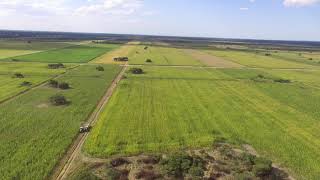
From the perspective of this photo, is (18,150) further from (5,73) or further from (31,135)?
(5,73)

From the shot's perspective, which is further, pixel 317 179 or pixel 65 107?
pixel 65 107

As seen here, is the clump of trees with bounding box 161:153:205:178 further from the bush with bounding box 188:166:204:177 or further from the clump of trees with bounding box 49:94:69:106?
the clump of trees with bounding box 49:94:69:106

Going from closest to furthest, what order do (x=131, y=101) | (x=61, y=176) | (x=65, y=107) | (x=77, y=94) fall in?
(x=61, y=176) → (x=65, y=107) → (x=131, y=101) → (x=77, y=94)

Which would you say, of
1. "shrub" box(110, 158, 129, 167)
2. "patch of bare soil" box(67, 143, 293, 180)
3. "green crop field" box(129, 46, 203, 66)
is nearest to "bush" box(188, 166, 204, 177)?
"patch of bare soil" box(67, 143, 293, 180)

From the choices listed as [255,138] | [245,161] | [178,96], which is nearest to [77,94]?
[178,96]

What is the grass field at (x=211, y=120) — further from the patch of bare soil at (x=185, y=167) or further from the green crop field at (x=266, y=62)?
the green crop field at (x=266, y=62)

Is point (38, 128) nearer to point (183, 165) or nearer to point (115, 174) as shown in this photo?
point (115, 174)

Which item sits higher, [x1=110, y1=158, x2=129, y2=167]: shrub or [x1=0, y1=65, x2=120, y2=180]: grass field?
[x1=110, y1=158, x2=129, y2=167]: shrub
